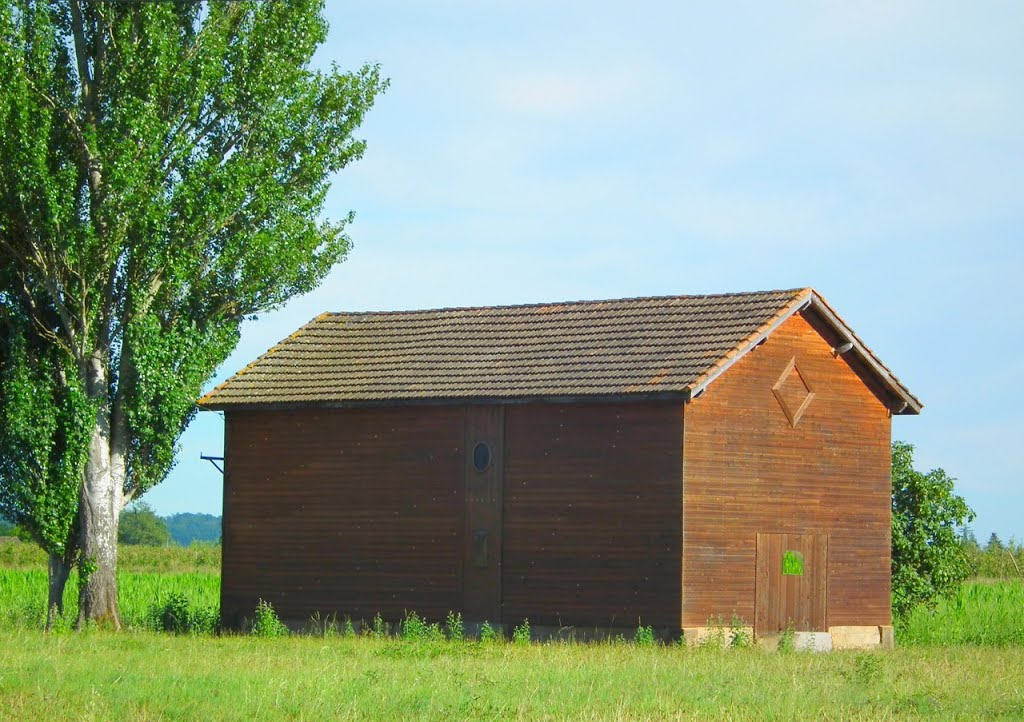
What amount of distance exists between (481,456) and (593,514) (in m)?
2.78

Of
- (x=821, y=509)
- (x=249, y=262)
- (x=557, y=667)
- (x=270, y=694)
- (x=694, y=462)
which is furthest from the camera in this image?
(x=249, y=262)

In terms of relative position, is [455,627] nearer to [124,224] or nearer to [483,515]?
[483,515]

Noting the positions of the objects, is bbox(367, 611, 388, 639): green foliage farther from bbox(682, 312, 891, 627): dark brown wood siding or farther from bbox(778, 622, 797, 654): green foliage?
bbox(778, 622, 797, 654): green foliage

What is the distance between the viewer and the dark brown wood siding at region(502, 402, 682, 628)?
28.4m

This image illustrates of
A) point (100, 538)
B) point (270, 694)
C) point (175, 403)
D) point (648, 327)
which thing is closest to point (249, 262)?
point (175, 403)

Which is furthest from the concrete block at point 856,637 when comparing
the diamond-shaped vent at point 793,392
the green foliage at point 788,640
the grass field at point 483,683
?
the diamond-shaped vent at point 793,392

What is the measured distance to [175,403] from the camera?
3269cm

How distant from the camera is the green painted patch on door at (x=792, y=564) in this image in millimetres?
30031

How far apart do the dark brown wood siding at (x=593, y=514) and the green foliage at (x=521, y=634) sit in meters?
0.21

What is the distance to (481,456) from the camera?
30641mm

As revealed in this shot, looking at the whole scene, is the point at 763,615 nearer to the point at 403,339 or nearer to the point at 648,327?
the point at 648,327

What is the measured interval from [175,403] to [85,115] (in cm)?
618

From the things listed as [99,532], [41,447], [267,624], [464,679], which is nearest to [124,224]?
[41,447]

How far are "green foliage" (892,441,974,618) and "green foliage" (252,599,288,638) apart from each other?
13480mm
